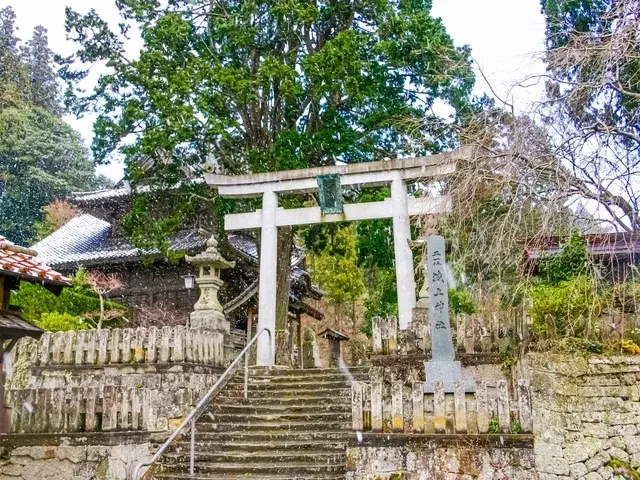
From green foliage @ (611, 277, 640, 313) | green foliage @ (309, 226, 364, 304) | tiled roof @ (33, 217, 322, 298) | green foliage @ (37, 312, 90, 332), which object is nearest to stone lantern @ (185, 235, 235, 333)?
green foliage @ (37, 312, 90, 332)

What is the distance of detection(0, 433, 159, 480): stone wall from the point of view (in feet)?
26.3

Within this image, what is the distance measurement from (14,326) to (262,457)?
383 cm

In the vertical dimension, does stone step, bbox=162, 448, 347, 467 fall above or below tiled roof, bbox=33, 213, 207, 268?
below

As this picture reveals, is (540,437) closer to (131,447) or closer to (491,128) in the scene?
(491,128)

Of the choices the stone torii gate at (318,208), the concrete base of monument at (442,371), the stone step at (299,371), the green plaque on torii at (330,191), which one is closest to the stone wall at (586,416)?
the concrete base of monument at (442,371)

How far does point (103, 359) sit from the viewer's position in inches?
428

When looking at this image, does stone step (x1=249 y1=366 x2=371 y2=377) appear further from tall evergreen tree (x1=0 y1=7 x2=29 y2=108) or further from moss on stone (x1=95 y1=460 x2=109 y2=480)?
tall evergreen tree (x1=0 y1=7 x2=29 y2=108)

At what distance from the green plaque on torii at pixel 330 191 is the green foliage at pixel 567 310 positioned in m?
5.87

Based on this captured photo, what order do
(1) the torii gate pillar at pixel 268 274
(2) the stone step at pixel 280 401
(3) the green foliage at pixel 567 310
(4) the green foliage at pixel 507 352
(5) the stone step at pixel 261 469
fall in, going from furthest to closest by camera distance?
(1) the torii gate pillar at pixel 268 274, (2) the stone step at pixel 280 401, (4) the green foliage at pixel 507 352, (5) the stone step at pixel 261 469, (3) the green foliage at pixel 567 310

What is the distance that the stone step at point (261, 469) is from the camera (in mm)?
7789

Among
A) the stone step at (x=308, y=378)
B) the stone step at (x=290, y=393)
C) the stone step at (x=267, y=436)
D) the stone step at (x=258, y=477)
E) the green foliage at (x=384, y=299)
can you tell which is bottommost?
the stone step at (x=258, y=477)

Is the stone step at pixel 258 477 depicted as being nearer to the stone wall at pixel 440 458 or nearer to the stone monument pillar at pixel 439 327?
the stone wall at pixel 440 458

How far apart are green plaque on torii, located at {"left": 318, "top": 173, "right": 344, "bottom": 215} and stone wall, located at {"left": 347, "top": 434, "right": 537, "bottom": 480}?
729 centimetres

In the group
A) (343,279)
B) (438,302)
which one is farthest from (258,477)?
(343,279)
